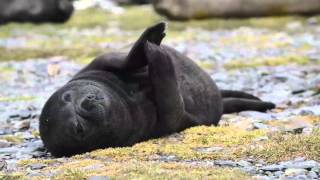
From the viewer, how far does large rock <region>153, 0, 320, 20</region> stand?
1966 centimetres

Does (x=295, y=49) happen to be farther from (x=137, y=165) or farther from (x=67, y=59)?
(x=137, y=165)

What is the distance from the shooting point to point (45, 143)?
625 centimetres

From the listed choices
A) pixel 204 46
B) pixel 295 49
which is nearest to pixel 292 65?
pixel 295 49

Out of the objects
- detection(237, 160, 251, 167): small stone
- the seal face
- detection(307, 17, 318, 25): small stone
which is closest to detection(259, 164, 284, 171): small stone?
detection(237, 160, 251, 167): small stone

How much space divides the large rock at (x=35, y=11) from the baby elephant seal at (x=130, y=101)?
Answer: 46.0 feet

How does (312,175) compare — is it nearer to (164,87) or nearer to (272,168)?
(272,168)

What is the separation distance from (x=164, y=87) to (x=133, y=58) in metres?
0.35

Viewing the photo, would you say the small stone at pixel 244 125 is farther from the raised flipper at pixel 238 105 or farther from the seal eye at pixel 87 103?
the seal eye at pixel 87 103

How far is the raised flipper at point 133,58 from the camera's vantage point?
6605 mm

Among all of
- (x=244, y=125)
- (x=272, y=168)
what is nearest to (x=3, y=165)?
(x=272, y=168)

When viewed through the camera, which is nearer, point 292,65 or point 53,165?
point 53,165

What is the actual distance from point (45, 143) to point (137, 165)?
1267 mm

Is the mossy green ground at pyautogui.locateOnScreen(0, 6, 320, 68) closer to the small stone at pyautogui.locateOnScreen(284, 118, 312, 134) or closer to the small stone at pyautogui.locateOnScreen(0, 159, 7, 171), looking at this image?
the small stone at pyautogui.locateOnScreen(284, 118, 312, 134)

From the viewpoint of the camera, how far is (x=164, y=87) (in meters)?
6.70
